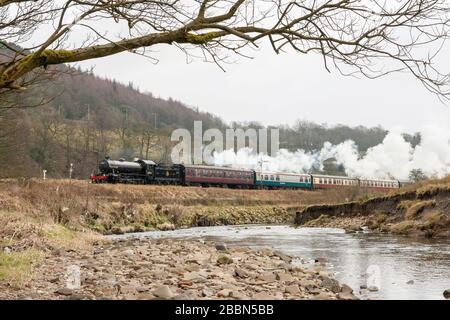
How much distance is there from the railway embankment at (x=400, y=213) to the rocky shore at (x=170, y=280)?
12.0 meters

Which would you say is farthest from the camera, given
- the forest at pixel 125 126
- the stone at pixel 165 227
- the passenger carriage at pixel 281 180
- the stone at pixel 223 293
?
the forest at pixel 125 126

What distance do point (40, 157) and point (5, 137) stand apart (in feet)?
147

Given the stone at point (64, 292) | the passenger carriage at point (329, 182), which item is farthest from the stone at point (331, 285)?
the passenger carriage at point (329, 182)

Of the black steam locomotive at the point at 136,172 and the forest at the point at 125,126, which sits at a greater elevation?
the forest at the point at 125,126

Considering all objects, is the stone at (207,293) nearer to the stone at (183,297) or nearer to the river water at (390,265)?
the stone at (183,297)

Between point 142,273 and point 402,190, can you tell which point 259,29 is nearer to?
point 142,273

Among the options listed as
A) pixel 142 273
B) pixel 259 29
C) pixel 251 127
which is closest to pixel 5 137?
pixel 142 273

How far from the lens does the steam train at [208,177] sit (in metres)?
45.6

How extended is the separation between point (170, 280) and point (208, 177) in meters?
46.8

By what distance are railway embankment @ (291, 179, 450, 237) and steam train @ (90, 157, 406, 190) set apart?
17630 millimetres

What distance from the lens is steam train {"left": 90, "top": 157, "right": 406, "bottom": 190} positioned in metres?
45.6

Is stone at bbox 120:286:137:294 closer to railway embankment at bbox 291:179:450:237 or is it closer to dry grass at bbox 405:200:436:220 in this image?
railway embankment at bbox 291:179:450:237

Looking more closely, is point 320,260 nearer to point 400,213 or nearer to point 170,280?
point 170,280

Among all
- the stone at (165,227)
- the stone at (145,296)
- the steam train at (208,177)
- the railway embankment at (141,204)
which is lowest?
the stone at (165,227)
